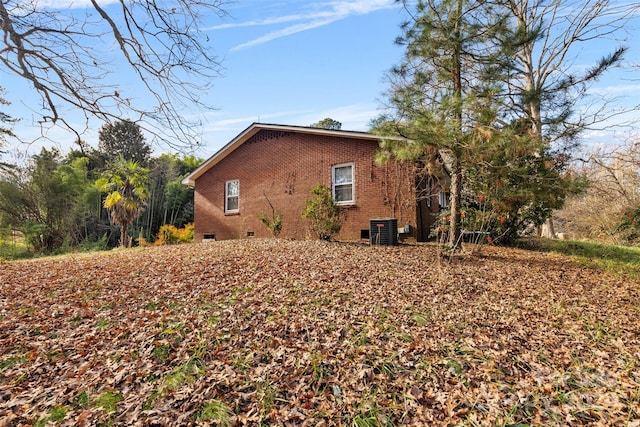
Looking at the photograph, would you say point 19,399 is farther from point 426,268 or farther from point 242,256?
point 426,268

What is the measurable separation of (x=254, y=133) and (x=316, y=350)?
11381mm

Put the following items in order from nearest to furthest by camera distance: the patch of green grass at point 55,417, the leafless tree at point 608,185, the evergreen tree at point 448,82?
the patch of green grass at point 55,417, the evergreen tree at point 448,82, the leafless tree at point 608,185

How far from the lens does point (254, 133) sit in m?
13.1

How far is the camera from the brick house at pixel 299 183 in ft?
31.3

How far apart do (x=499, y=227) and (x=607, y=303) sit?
393cm

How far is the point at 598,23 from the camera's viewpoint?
40.9ft

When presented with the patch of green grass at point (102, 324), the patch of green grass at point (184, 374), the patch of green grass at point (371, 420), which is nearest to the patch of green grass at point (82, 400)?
the patch of green grass at point (184, 374)

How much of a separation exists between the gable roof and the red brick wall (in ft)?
0.63

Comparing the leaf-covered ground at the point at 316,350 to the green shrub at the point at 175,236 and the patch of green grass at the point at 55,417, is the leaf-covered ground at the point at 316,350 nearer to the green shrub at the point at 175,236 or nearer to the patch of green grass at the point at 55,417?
the patch of green grass at the point at 55,417

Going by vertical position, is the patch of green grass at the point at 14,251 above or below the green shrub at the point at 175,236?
below

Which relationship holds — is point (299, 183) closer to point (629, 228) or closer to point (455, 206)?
point (455, 206)

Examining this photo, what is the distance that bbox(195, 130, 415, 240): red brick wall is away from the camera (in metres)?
9.74

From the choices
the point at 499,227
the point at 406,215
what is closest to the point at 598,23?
the point at 499,227

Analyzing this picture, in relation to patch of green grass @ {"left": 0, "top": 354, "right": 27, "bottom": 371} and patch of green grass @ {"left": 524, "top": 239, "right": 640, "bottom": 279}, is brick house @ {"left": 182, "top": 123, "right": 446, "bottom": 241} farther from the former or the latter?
patch of green grass @ {"left": 0, "top": 354, "right": 27, "bottom": 371}
